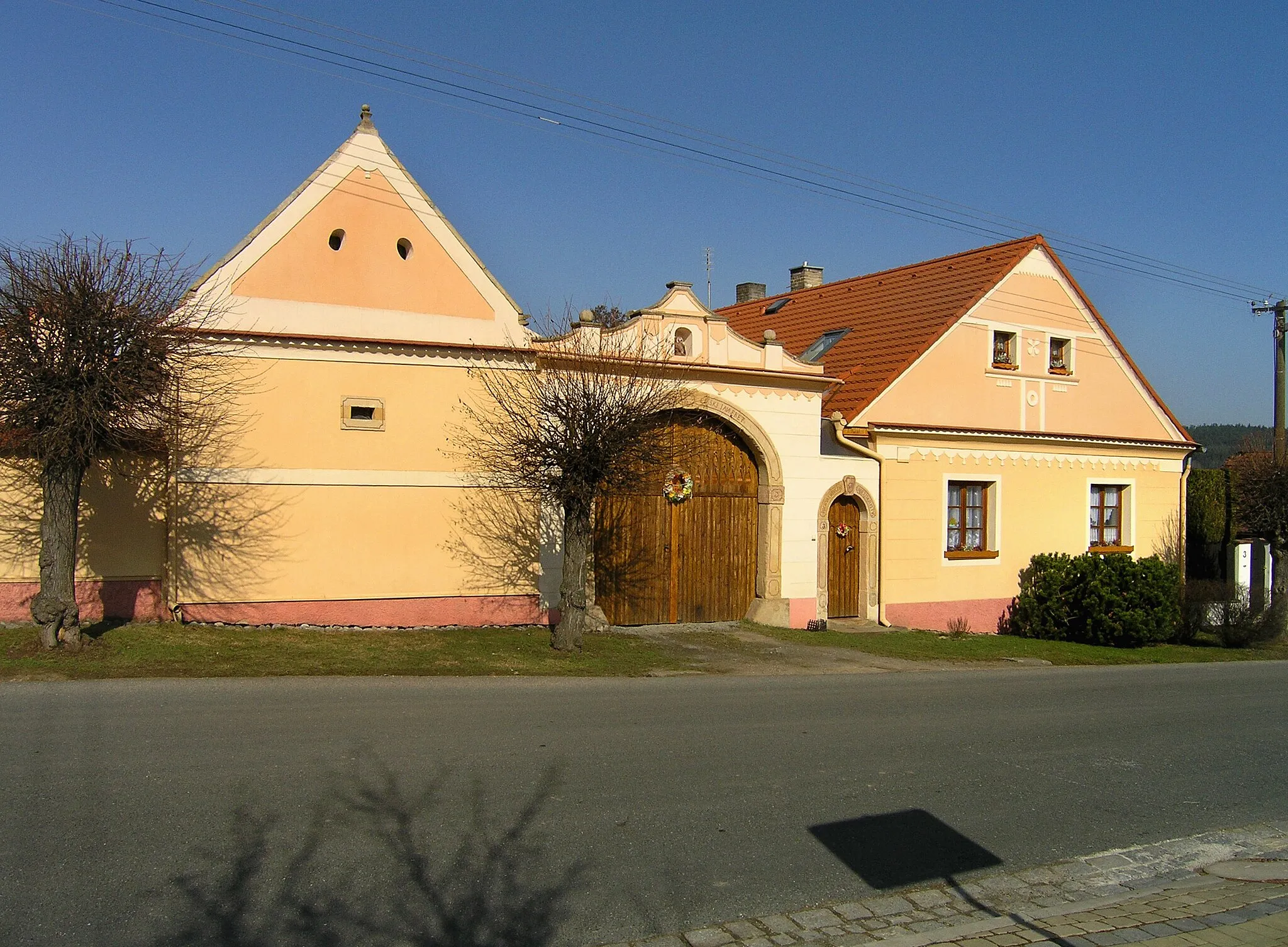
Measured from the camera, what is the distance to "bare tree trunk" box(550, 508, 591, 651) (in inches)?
529

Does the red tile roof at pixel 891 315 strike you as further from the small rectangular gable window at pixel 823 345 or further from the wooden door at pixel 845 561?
the wooden door at pixel 845 561

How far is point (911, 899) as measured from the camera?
582 cm

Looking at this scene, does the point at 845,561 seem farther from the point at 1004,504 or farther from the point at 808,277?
the point at 808,277

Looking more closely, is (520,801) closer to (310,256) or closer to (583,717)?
(583,717)

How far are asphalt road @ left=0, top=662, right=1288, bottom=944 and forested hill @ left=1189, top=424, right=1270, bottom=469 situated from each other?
58.3 feet

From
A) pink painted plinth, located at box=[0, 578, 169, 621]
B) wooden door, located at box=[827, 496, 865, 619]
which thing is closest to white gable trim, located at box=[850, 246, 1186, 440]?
wooden door, located at box=[827, 496, 865, 619]

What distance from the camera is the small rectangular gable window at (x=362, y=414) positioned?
47.2 ft

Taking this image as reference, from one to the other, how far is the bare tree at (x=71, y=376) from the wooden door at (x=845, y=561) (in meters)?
11.3

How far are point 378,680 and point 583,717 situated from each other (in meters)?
2.68

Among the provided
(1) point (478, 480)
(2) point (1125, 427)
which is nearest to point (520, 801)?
(1) point (478, 480)

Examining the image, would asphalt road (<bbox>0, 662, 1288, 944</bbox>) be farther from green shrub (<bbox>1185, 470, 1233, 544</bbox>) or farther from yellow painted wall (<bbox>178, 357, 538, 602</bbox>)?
green shrub (<bbox>1185, 470, 1233, 544</bbox>)

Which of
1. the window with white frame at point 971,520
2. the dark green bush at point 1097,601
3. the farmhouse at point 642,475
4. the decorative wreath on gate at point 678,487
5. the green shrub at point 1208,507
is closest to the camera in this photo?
the farmhouse at point 642,475

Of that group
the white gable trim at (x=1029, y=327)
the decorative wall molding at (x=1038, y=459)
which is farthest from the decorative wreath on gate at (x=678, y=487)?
the decorative wall molding at (x=1038, y=459)

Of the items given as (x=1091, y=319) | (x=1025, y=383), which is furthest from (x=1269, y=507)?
(x=1025, y=383)
